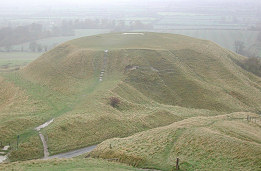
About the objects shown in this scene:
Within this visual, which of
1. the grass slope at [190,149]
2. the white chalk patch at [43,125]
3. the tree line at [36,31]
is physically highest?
the tree line at [36,31]

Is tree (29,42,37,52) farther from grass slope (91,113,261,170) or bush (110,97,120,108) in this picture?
grass slope (91,113,261,170)

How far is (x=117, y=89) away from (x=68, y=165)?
92.2 feet

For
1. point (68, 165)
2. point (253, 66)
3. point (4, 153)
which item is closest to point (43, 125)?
point (4, 153)

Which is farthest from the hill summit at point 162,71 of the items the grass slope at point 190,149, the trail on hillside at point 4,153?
the trail on hillside at point 4,153

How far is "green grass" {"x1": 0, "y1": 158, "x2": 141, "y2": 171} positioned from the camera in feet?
77.2

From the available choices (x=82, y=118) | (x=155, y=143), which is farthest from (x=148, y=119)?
(x=155, y=143)

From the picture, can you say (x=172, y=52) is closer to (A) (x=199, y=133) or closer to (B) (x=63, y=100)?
(B) (x=63, y=100)

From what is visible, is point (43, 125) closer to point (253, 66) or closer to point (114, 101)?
point (114, 101)

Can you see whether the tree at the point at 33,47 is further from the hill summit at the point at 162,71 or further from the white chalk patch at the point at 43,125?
the white chalk patch at the point at 43,125

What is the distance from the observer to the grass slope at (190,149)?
23.6m

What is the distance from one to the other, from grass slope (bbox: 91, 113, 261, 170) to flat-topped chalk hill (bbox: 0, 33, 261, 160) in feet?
24.5

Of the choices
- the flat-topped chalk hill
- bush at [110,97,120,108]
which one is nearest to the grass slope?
the flat-topped chalk hill

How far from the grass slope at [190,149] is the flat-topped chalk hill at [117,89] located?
7471mm

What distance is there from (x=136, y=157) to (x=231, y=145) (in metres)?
9.32
